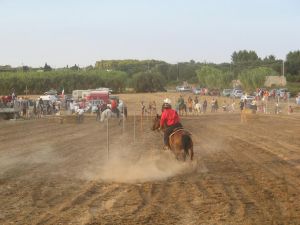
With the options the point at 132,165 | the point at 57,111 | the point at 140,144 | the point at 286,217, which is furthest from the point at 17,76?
the point at 286,217

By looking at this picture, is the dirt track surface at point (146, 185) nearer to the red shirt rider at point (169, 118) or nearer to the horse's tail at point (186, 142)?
the horse's tail at point (186, 142)

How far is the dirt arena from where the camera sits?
9.24m

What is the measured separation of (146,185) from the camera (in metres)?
12.6

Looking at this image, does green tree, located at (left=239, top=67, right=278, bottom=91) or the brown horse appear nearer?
the brown horse

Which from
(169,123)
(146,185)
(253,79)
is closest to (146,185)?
(146,185)

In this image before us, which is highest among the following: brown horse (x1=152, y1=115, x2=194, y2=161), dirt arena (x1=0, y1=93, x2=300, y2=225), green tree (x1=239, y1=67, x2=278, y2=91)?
green tree (x1=239, y1=67, x2=278, y2=91)

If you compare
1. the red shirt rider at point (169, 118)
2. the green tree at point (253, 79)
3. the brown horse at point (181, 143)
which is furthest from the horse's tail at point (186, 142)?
the green tree at point (253, 79)

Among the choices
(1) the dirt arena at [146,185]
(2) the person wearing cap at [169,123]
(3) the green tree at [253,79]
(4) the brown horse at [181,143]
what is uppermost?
(3) the green tree at [253,79]

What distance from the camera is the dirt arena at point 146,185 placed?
924cm

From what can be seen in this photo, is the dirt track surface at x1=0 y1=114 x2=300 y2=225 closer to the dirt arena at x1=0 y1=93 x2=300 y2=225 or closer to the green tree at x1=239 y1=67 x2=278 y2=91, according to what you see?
the dirt arena at x1=0 y1=93 x2=300 y2=225

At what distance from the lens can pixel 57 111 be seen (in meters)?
55.7

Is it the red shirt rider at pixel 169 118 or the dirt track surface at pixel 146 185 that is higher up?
the red shirt rider at pixel 169 118

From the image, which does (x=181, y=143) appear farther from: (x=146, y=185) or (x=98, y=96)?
(x=98, y=96)

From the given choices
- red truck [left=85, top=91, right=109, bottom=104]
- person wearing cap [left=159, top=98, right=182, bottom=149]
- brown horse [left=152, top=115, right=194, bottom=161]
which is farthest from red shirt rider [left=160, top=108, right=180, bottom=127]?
red truck [left=85, top=91, right=109, bottom=104]
